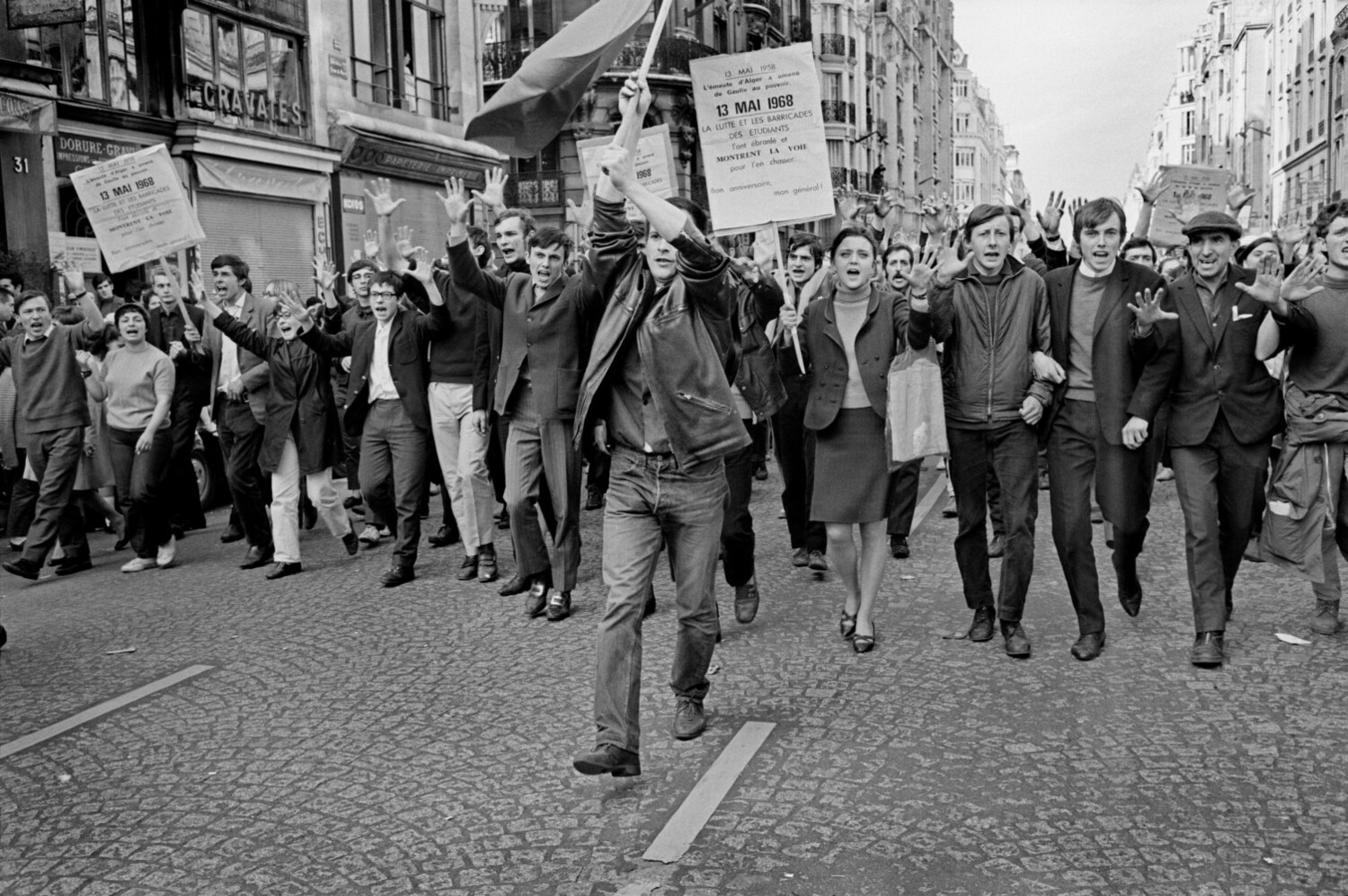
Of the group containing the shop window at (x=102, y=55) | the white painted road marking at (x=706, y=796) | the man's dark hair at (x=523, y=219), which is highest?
the shop window at (x=102, y=55)

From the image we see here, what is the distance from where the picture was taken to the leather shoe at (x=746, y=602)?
7.05 m

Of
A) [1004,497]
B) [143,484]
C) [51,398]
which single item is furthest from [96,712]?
[51,398]

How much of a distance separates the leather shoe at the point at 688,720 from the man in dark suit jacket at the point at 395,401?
3.57 m

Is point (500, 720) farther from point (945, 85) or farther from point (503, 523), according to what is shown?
point (945, 85)

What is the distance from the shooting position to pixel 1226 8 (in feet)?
285

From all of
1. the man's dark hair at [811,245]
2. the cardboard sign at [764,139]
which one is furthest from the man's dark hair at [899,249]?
the cardboard sign at [764,139]

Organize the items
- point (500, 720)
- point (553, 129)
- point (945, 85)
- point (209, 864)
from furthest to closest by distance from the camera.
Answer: point (945, 85), point (553, 129), point (500, 720), point (209, 864)

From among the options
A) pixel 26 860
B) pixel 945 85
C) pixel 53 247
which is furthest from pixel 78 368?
pixel 945 85

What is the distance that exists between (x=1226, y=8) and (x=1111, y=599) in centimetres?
9057

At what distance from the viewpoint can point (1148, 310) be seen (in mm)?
5867

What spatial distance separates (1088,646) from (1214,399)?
125 cm

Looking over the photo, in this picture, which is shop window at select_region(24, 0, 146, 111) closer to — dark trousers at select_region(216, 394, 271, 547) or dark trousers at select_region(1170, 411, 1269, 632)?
dark trousers at select_region(216, 394, 271, 547)

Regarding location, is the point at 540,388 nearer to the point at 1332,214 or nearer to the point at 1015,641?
the point at 1015,641

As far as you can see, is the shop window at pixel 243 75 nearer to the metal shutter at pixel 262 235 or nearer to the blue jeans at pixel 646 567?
the metal shutter at pixel 262 235
